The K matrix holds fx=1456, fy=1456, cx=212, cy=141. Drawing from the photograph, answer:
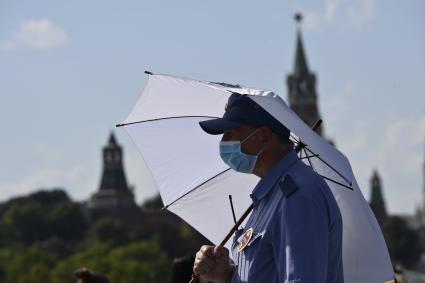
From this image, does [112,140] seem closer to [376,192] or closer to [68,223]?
[68,223]

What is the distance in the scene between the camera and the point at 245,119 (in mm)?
5469

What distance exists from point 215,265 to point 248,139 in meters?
0.49

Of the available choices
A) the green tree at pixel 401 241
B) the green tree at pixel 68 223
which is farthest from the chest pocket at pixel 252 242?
the green tree at pixel 401 241

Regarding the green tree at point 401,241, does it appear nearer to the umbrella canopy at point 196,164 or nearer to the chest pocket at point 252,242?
the umbrella canopy at point 196,164

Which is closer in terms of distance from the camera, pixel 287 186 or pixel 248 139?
pixel 287 186

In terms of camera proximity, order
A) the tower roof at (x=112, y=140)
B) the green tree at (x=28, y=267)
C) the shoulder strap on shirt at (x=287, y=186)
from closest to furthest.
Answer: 1. the shoulder strap on shirt at (x=287, y=186)
2. the green tree at (x=28, y=267)
3. the tower roof at (x=112, y=140)

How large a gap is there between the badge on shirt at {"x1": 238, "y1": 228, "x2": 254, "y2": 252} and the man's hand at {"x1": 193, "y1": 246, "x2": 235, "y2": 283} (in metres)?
0.06

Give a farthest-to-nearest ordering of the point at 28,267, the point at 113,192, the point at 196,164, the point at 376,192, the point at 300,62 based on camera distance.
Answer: the point at 376,192 < the point at 113,192 < the point at 300,62 < the point at 28,267 < the point at 196,164

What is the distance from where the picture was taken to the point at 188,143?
22.0 ft

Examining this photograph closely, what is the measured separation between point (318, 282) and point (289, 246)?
0.54 feet

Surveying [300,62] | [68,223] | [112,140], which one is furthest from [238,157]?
A: [112,140]

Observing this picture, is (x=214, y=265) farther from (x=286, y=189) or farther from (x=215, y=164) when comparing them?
(x=215, y=164)

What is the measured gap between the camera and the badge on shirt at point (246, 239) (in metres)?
5.35

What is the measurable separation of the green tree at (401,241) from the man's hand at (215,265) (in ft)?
477
